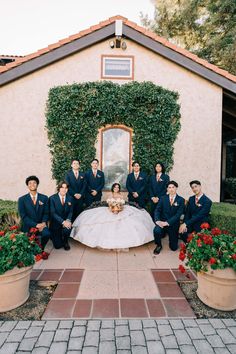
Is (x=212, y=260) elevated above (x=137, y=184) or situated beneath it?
situated beneath

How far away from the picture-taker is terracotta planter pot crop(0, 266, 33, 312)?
3588mm

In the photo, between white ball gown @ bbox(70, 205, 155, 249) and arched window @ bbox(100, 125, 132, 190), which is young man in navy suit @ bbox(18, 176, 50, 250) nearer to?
white ball gown @ bbox(70, 205, 155, 249)

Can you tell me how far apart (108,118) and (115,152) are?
1.15 metres

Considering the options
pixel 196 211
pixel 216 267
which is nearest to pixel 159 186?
pixel 196 211

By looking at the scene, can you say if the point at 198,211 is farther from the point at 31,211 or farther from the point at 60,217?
the point at 31,211

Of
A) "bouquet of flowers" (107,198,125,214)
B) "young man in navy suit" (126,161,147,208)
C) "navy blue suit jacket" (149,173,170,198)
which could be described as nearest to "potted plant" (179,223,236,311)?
"bouquet of flowers" (107,198,125,214)

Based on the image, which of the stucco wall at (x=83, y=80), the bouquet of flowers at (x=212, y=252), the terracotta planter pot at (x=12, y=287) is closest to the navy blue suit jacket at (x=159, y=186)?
the stucco wall at (x=83, y=80)

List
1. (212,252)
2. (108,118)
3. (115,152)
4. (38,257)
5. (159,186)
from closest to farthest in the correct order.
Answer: (212,252), (38,257), (159,186), (108,118), (115,152)

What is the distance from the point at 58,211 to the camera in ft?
20.2

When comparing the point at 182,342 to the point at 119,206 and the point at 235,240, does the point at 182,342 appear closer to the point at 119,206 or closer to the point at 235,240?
the point at 235,240

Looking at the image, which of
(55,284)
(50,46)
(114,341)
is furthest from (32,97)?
(114,341)

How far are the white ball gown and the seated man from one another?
0.85 meters

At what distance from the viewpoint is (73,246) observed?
6316mm

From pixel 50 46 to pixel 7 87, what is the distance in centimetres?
187
